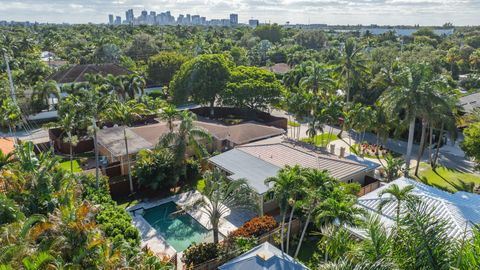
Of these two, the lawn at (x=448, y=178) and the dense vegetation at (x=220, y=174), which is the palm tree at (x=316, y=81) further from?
the lawn at (x=448, y=178)

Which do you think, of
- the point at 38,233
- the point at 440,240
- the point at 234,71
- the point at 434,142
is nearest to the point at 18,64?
the point at 234,71

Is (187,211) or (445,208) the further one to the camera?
(187,211)

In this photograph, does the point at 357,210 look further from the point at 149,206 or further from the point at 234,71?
the point at 234,71

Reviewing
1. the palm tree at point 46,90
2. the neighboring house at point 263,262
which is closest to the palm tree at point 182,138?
the neighboring house at point 263,262

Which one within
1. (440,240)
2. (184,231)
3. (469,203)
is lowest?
(184,231)

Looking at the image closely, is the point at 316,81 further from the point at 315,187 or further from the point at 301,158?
the point at 315,187

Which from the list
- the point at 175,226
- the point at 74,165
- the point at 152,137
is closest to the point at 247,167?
the point at 175,226

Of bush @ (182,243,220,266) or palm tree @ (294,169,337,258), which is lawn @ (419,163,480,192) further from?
bush @ (182,243,220,266)
